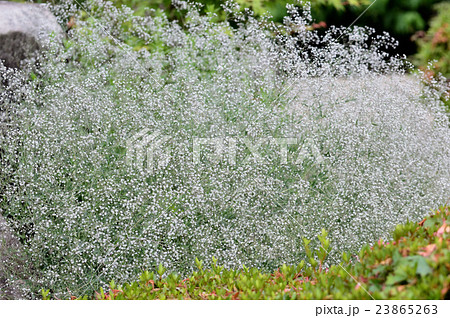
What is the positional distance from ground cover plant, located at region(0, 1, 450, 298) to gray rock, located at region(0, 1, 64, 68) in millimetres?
853

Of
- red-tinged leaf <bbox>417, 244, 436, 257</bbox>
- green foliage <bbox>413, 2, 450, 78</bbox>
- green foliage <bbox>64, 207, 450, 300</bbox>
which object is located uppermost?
green foliage <bbox>413, 2, 450, 78</bbox>

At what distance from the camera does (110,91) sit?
480cm

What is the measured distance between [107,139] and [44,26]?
2.55 metres

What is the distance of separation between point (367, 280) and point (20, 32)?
5136 mm

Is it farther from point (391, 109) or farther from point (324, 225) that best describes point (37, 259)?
point (391, 109)

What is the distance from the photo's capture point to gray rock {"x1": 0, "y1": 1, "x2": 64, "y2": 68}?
5.63 meters

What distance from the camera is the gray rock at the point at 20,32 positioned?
5.63 meters

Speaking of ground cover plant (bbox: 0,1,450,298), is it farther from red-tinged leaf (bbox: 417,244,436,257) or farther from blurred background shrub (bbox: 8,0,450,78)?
blurred background shrub (bbox: 8,0,450,78)

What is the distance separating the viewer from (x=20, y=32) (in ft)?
18.7
